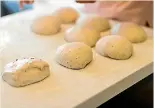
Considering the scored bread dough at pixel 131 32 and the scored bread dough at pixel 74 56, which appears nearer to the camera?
the scored bread dough at pixel 74 56

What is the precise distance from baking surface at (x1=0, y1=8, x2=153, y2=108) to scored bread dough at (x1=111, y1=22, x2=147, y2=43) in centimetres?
2

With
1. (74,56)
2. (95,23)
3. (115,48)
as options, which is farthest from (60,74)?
(95,23)

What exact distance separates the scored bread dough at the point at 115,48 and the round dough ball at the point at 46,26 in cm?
18

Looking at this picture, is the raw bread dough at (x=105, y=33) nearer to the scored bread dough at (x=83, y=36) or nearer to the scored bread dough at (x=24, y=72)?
the scored bread dough at (x=83, y=36)

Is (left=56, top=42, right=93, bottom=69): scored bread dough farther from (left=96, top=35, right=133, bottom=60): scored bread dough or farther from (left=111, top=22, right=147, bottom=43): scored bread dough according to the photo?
(left=111, top=22, right=147, bottom=43): scored bread dough

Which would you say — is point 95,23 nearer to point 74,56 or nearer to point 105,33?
point 105,33

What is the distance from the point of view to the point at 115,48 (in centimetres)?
73

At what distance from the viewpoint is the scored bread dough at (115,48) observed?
724 millimetres

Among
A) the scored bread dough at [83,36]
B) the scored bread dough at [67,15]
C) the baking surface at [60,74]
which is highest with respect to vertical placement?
the scored bread dough at [67,15]

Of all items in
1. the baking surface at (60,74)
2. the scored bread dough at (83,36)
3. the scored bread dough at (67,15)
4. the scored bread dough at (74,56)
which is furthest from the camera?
the scored bread dough at (67,15)

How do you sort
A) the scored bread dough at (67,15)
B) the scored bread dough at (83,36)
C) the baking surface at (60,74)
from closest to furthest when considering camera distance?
1. the baking surface at (60,74)
2. the scored bread dough at (83,36)
3. the scored bread dough at (67,15)

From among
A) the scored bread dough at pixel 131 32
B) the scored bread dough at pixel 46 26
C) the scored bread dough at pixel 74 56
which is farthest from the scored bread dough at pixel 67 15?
the scored bread dough at pixel 74 56

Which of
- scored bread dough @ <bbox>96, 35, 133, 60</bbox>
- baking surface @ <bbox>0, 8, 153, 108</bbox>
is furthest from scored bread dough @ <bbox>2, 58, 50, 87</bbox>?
scored bread dough @ <bbox>96, 35, 133, 60</bbox>

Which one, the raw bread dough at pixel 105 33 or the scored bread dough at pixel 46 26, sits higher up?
the scored bread dough at pixel 46 26
